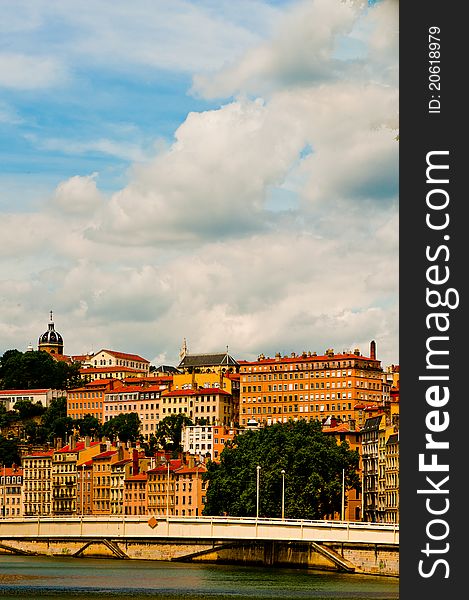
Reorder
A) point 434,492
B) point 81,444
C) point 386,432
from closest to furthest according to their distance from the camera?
1. point 434,492
2. point 386,432
3. point 81,444

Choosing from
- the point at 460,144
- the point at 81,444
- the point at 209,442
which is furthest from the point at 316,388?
the point at 460,144

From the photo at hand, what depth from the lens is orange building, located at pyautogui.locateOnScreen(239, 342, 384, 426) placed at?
7392 inches

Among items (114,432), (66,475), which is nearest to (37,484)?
(66,475)

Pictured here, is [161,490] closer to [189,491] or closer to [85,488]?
[189,491]

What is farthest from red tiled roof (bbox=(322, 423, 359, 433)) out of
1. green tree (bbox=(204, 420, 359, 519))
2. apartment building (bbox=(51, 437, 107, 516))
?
green tree (bbox=(204, 420, 359, 519))

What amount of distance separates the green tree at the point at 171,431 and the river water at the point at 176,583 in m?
92.5

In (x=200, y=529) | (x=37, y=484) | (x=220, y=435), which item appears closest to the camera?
(x=200, y=529)

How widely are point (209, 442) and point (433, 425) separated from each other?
161233 mm

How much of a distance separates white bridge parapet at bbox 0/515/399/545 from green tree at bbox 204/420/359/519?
11.5 metres

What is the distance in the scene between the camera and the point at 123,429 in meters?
193

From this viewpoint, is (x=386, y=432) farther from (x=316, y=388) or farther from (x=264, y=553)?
(x=316, y=388)

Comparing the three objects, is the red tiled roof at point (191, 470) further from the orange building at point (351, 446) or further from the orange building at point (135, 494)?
the orange building at point (351, 446)

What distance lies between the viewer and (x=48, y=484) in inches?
6467

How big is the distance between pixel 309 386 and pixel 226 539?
10901cm
